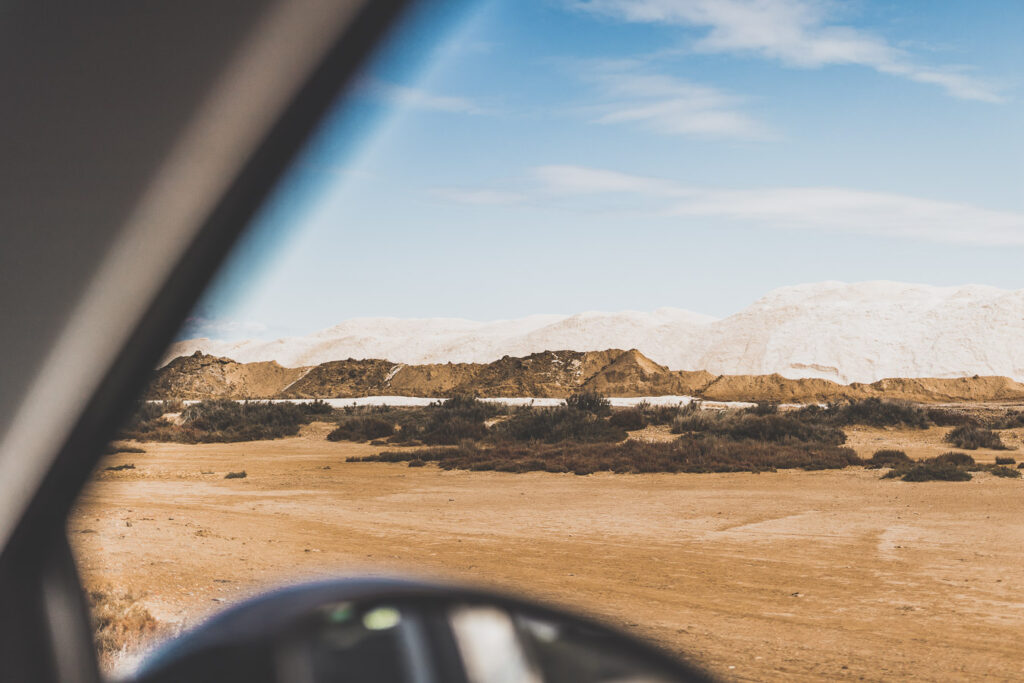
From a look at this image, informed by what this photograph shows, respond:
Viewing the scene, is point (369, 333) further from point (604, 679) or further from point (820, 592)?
point (604, 679)

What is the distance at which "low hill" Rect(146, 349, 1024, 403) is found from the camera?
3457 inches

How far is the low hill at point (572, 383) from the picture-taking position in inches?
3457

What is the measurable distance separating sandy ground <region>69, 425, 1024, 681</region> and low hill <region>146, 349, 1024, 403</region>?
189 feet

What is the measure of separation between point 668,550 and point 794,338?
92.8 m

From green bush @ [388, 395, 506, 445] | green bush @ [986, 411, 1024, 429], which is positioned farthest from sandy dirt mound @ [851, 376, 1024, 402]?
green bush @ [388, 395, 506, 445]

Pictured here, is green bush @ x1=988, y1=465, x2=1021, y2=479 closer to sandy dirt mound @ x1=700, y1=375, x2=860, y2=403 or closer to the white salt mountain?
sandy dirt mound @ x1=700, y1=375, x2=860, y2=403

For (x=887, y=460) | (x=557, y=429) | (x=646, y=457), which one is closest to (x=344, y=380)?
(x=557, y=429)

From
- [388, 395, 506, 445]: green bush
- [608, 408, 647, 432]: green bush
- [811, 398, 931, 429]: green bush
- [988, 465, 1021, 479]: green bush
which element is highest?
[388, 395, 506, 445]: green bush

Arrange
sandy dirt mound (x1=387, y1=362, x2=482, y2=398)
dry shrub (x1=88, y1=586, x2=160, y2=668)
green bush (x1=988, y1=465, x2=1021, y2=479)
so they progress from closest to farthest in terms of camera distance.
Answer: dry shrub (x1=88, y1=586, x2=160, y2=668), green bush (x1=988, y1=465, x2=1021, y2=479), sandy dirt mound (x1=387, y1=362, x2=482, y2=398)

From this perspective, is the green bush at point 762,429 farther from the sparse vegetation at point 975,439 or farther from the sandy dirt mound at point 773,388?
the sandy dirt mound at point 773,388

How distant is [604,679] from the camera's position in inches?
41.9

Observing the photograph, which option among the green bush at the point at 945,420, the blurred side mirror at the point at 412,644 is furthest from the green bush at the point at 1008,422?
the blurred side mirror at the point at 412,644

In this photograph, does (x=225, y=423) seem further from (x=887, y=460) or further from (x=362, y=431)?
(x=887, y=460)

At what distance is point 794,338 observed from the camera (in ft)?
338
